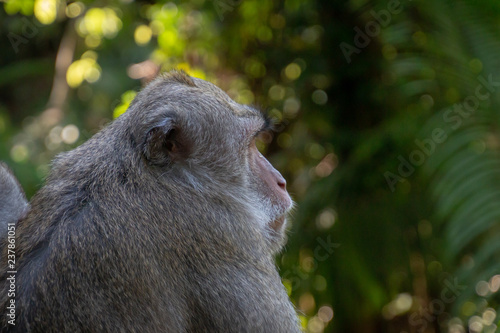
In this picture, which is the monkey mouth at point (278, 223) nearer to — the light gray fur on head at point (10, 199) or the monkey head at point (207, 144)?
the monkey head at point (207, 144)

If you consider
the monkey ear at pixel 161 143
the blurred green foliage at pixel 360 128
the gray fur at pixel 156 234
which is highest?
the monkey ear at pixel 161 143

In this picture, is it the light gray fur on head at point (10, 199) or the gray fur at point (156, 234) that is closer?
the gray fur at point (156, 234)

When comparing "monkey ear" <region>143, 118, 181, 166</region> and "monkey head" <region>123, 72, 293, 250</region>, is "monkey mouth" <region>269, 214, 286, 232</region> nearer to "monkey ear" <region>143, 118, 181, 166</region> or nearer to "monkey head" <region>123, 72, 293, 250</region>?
"monkey head" <region>123, 72, 293, 250</region>

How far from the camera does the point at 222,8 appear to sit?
665cm

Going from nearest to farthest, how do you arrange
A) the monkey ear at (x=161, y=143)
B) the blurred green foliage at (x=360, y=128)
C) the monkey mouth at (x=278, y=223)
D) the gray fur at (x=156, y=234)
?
the gray fur at (x=156, y=234) → the monkey ear at (x=161, y=143) → the monkey mouth at (x=278, y=223) → the blurred green foliage at (x=360, y=128)

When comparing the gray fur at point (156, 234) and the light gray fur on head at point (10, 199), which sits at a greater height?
the gray fur at point (156, 234)

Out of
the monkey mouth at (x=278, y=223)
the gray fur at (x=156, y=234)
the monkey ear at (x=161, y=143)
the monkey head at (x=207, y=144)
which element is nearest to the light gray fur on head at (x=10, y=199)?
the gray fur at (x=156, y=234)

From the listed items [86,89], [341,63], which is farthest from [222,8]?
[86,89]

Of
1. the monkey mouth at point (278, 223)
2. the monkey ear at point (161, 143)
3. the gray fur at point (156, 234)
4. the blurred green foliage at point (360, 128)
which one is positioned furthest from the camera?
the blurred green foliage at point (360, 128)

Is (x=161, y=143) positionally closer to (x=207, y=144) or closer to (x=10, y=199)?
(x=207, y=144)

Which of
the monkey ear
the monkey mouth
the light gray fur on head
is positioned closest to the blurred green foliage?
the light gray fur on head

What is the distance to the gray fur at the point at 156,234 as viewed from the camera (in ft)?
8.30

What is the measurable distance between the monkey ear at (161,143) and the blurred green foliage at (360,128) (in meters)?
2.45

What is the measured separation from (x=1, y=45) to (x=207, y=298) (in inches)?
344
